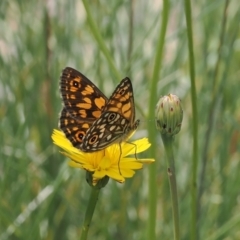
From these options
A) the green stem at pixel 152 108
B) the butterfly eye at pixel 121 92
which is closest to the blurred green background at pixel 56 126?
the green stem at pixel 152 108

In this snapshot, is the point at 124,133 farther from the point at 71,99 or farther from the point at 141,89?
the point at 141,89

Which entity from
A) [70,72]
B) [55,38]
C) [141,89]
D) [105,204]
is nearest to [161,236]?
[105,204]

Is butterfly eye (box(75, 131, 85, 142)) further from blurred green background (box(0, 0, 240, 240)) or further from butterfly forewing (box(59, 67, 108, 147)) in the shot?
blurred green background (box(0, 0, 240, 240))

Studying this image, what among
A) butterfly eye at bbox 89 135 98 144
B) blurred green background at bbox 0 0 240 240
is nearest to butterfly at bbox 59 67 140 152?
butterfly eye at bbox 89 135 98 144

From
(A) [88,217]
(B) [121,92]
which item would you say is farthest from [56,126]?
(A) [88,217]

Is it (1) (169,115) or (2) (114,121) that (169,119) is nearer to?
(1) (169,115)

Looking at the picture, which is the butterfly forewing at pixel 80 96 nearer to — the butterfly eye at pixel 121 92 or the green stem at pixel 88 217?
the butterfly eye at pixel 121 92

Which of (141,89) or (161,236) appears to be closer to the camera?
(161,236)
